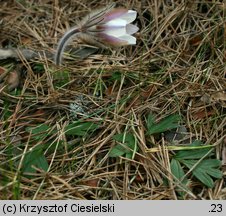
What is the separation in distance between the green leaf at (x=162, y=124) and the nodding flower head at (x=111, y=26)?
328mm

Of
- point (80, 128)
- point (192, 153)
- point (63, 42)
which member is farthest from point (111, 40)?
point (192, 153)

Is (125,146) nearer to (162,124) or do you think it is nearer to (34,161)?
(162,124)

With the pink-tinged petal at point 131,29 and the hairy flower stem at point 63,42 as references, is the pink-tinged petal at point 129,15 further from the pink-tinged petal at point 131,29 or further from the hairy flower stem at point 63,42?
the hairy flower stem at point 63,42

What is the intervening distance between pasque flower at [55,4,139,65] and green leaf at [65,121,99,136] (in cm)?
35

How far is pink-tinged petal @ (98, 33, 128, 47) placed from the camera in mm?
1922

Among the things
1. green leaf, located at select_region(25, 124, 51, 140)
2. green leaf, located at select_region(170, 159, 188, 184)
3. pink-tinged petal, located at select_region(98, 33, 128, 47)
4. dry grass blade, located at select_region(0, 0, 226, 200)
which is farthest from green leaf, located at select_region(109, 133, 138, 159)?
pink-tinged petal, located at select_region(98, 33, 128, 47)

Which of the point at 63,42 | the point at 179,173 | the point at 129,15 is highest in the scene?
the point at 129,15

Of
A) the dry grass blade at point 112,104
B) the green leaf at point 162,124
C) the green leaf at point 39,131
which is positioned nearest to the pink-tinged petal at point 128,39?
the dry grass blade at point 112,104

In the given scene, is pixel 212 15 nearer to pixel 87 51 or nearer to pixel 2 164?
pixel 87 51

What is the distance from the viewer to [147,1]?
226cm

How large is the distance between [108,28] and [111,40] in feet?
0.15

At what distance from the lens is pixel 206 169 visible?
5.41 feet
